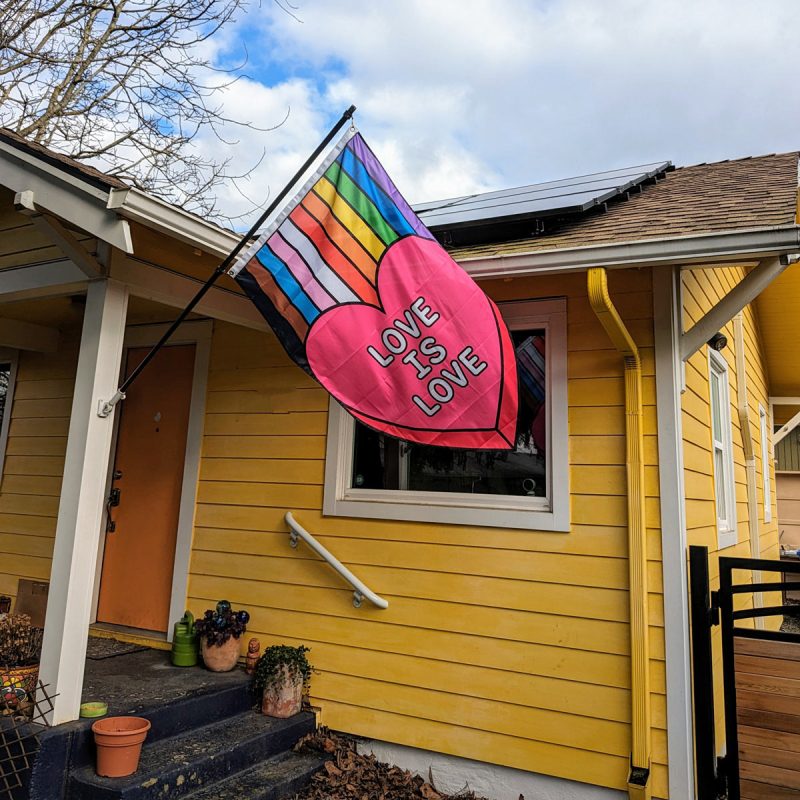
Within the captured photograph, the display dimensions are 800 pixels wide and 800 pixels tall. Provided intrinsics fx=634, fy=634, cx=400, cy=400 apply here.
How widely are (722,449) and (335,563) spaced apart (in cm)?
289

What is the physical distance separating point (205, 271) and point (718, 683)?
3769mm

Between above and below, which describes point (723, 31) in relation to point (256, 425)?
above

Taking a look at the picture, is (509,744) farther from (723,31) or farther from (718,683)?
(723,31)

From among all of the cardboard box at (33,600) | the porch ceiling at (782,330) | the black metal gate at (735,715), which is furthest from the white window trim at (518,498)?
the porch ceiling at (782,330)

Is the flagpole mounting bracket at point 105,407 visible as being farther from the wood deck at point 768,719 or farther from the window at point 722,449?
the window at point 722,449

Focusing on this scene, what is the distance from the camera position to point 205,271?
358 cm

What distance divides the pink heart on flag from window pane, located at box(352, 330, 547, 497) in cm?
83

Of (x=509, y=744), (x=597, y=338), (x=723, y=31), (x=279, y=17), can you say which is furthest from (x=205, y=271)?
(x=723, y=31)

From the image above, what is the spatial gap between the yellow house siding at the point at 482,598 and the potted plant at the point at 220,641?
0.24 m

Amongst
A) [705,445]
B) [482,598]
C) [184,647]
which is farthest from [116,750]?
[705,445]

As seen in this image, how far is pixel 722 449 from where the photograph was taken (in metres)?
4.56

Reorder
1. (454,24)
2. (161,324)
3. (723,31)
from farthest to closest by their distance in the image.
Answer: (723,31)
(454,24)
(161,324)

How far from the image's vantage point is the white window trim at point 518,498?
331 cm

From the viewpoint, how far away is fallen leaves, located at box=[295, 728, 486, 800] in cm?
317
